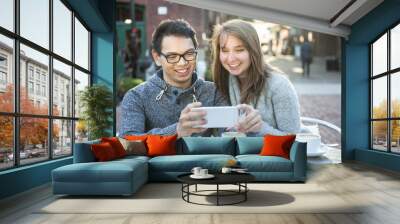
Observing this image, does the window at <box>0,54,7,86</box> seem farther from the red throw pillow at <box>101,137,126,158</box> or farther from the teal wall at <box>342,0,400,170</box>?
the teal wall at <box>342,0,400,170</box>

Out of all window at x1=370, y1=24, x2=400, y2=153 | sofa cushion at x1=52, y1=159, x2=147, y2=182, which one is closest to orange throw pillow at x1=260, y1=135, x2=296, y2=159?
sofa cushion at x1=52, y1=159, x2=147, y2=182

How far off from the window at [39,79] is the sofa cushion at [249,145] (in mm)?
2982

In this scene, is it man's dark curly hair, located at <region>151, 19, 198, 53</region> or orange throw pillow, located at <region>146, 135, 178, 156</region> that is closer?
orange throw pillow, located at <region>146, 135, 178, 156</region>

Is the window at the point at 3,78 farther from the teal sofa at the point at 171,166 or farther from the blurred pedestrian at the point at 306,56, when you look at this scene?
the blurred pedestrian at the point at 306,56

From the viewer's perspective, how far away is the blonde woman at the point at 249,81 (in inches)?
333

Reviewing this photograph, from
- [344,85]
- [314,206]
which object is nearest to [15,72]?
[314,206]

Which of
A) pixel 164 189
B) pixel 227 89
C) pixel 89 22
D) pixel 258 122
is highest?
pixel 89 22

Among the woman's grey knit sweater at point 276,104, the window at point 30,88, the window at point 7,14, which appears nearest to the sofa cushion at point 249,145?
the woman's grey knit sweater at point 276,104

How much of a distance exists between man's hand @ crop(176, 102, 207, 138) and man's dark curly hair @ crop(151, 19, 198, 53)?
129 cm

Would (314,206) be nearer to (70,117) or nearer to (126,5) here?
(70,117)

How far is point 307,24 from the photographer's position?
30.7ft

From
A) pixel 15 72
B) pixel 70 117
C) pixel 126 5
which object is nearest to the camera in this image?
pixel 15 72

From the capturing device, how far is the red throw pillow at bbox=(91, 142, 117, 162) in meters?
6.02

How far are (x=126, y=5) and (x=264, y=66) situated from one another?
14.9 feet
